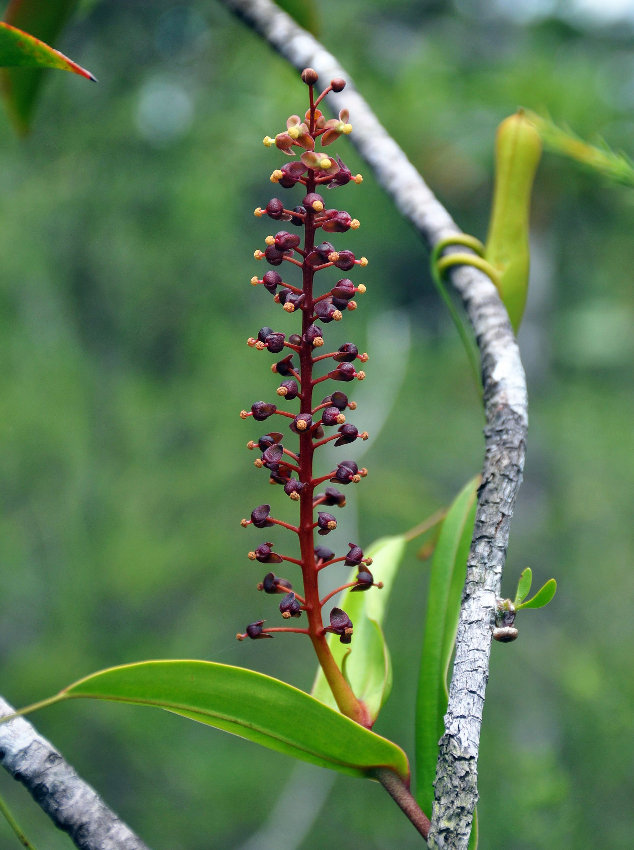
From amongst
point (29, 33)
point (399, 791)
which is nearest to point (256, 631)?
point (399, 791)

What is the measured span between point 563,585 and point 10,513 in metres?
2.23

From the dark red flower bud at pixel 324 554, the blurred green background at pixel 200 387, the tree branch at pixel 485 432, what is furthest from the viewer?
the blurred green background at pixel 200 387

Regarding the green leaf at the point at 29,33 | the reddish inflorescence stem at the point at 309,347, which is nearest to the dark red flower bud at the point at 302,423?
the reddish inflorescence stem at the point at 309,347

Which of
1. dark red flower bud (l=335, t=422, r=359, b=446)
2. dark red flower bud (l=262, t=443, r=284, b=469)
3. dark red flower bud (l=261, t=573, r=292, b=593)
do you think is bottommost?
dark red flower bud (l=261, t=573, r=292, b=593)

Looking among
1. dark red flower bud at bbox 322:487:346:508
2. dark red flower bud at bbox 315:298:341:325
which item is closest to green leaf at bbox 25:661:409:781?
dark red flower bud at bbox 322:487:346:508

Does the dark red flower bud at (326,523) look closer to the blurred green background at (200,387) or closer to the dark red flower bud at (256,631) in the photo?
the dark red flower bud at (256,631)

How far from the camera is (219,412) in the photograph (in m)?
2.89

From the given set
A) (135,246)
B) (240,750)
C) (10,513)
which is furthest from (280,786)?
(135,246)

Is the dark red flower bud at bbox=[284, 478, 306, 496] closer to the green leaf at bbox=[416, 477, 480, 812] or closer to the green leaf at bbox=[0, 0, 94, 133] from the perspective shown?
the green leaf at bbox=[416, 477, 480, 812]

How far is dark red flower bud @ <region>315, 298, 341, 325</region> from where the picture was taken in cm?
48

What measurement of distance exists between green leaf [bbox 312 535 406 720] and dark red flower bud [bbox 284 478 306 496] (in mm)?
126

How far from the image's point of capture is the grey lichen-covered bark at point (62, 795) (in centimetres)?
46

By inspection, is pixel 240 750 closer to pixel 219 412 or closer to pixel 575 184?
pixel 219 412

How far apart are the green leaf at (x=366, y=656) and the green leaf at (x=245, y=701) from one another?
54 millimetres
